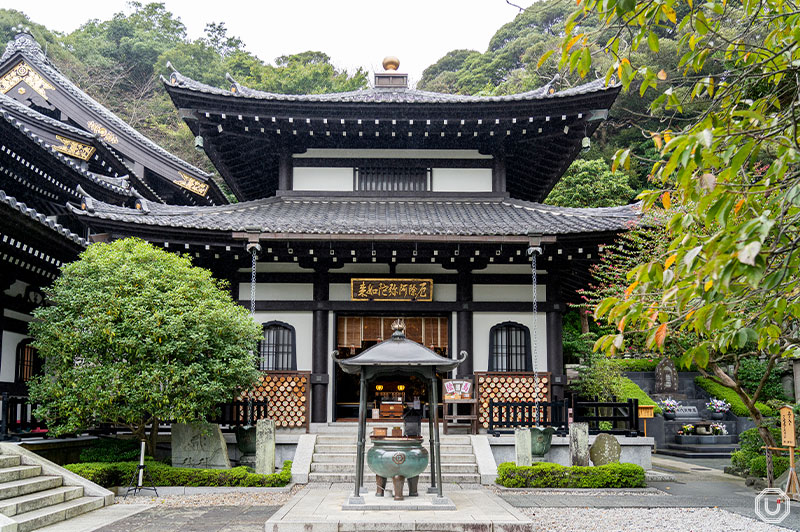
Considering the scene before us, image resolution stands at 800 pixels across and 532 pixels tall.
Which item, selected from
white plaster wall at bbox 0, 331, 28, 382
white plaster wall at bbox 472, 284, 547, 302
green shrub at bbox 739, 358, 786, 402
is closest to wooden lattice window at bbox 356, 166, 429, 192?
white plaster wall at bbox 472, 284, 547, 302

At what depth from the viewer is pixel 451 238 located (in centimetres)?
1282

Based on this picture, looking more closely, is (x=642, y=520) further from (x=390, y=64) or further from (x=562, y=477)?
(x=390, y=64)

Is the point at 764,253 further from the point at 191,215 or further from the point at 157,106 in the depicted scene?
the point at 157,106

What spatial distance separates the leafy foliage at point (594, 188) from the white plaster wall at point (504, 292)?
15.3 meters

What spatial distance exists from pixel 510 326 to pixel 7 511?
32.6 ft

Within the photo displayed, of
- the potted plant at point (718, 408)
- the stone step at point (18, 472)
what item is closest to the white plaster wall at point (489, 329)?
the stone step at point (18, 472)

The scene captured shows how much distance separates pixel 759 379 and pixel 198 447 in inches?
829

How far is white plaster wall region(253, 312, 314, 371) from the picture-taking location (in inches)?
562

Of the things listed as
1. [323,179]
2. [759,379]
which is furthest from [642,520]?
[759,379]

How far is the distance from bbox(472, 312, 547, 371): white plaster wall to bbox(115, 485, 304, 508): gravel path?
204 inches

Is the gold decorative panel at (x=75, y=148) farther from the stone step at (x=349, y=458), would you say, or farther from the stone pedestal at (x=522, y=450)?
the stone pedestal at (x=522, y=450)

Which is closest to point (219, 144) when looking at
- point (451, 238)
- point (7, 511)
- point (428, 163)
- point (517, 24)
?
point (428, 163)

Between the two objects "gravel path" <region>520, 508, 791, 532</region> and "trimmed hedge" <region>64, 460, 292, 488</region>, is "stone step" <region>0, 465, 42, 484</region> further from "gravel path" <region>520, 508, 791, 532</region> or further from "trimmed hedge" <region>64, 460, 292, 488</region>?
"gravel path" <region>520, 508, 791, 532</region>

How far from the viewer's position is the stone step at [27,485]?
8.83m
